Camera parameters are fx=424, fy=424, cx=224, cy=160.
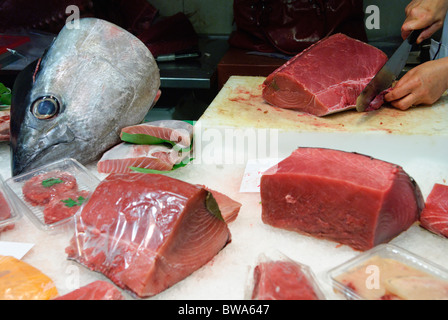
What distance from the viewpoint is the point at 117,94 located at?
2.39m

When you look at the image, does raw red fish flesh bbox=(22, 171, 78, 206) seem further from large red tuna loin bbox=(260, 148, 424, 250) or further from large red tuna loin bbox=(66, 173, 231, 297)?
large red tuna loin bbox=(260, 148, 424, 250)

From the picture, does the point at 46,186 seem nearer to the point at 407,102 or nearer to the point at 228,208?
the point at 228,208

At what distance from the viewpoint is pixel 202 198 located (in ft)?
5.32

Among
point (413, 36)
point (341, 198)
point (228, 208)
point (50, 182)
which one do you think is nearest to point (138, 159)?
point (50, 182)

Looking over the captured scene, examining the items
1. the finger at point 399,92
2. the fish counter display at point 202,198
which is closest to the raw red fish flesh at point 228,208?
the fish counter display at point 202,198

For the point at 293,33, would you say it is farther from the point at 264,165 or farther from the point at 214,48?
the point at 264,165

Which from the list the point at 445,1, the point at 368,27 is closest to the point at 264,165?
the point at 445,1

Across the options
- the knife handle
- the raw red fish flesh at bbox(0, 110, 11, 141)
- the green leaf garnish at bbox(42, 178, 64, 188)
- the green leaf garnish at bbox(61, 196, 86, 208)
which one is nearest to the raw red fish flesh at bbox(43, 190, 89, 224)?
the green leaf garnish at bbox(61, 196, 86, 208)

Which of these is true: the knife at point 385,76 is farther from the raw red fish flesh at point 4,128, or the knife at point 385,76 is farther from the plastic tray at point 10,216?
the raw red fish flesh at point 4,128

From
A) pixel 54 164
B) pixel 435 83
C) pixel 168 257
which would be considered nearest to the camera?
pixel 168 257

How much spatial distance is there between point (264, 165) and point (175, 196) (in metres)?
0.91

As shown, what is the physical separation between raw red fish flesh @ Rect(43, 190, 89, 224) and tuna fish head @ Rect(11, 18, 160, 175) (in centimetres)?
43

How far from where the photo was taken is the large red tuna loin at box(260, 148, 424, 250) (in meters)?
1.62

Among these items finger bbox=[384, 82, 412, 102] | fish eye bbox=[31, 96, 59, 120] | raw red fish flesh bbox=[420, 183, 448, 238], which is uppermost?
fish eye bbox=[31, 96, 59, 120]
